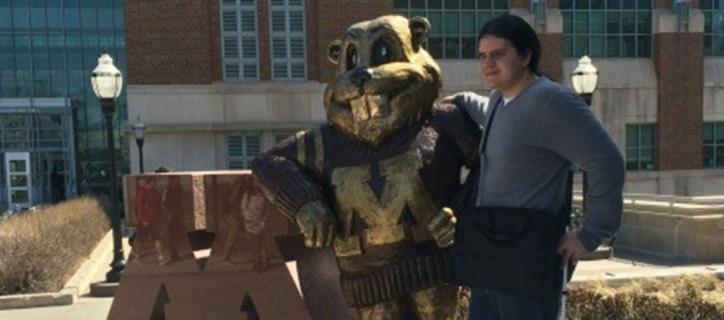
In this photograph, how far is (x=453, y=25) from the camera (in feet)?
72.8

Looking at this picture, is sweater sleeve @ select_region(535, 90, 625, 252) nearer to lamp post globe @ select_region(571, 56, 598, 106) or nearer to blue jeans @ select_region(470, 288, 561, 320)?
blue jeans @ select_region(470, 288, 561, 320)

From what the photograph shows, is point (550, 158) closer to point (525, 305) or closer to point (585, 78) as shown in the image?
point (525, 305)

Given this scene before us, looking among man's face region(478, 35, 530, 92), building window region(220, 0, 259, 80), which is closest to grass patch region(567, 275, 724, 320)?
man's face region(478, 35, 530, 92)

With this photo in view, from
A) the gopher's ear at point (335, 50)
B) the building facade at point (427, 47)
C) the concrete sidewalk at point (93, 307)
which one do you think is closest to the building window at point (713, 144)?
the building facade at point (427, 47)

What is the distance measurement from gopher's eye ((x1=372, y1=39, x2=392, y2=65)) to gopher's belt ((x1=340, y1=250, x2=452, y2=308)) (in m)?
0.95

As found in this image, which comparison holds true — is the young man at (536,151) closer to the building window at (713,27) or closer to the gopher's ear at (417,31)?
the gopher's ear at (417,31)

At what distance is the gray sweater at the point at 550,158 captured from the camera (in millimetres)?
2338

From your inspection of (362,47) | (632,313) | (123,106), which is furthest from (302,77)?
(362,47)

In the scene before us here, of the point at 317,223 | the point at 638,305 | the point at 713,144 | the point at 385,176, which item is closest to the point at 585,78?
the point at 638,305

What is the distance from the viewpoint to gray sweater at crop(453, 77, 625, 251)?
2338 millimetres

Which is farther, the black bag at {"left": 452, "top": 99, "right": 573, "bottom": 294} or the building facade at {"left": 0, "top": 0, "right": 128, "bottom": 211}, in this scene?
the building facade at {"left": 0, "top": 0, "right": 128, "bottom": 211}

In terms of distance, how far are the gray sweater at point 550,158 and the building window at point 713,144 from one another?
80.5 feet

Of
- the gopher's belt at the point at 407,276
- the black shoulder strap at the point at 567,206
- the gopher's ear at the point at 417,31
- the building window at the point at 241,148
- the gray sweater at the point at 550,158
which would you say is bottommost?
the building window at the point at 241,148

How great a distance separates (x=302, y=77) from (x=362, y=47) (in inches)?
710
